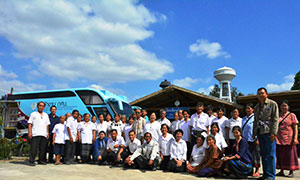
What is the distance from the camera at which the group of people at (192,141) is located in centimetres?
458

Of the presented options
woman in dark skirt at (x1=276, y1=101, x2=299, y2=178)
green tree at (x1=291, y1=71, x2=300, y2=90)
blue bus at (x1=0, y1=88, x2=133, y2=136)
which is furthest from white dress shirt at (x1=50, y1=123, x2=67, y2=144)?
green tree at (x1=291, y1=71, x2=300, y2=90)

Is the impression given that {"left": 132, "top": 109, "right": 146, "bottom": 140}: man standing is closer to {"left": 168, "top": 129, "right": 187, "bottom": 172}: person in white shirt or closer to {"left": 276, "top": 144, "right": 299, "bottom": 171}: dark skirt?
{"left": 168, "top": 129, "right": 187, "bottom": 172}: person in white shirt

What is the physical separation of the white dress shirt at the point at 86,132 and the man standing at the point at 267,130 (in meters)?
4.63

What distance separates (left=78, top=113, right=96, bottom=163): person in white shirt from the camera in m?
7.09

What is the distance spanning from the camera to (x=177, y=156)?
18.6 ft

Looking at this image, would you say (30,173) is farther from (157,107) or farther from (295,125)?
(157,107)

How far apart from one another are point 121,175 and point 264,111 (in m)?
3.09

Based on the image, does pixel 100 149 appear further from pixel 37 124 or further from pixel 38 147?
pixel 37 124

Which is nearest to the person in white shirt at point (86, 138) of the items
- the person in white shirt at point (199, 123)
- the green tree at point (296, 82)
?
the person in white shirt at point (199, 123)

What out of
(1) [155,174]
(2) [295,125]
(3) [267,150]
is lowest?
(1) [155,174]

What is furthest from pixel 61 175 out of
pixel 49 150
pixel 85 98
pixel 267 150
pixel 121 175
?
pixel 85 98

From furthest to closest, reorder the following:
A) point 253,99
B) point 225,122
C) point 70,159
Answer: point 253,99 → point 70,159 → point 225,122

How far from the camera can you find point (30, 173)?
5.08m

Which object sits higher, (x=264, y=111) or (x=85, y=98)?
(x=85, y=98)
